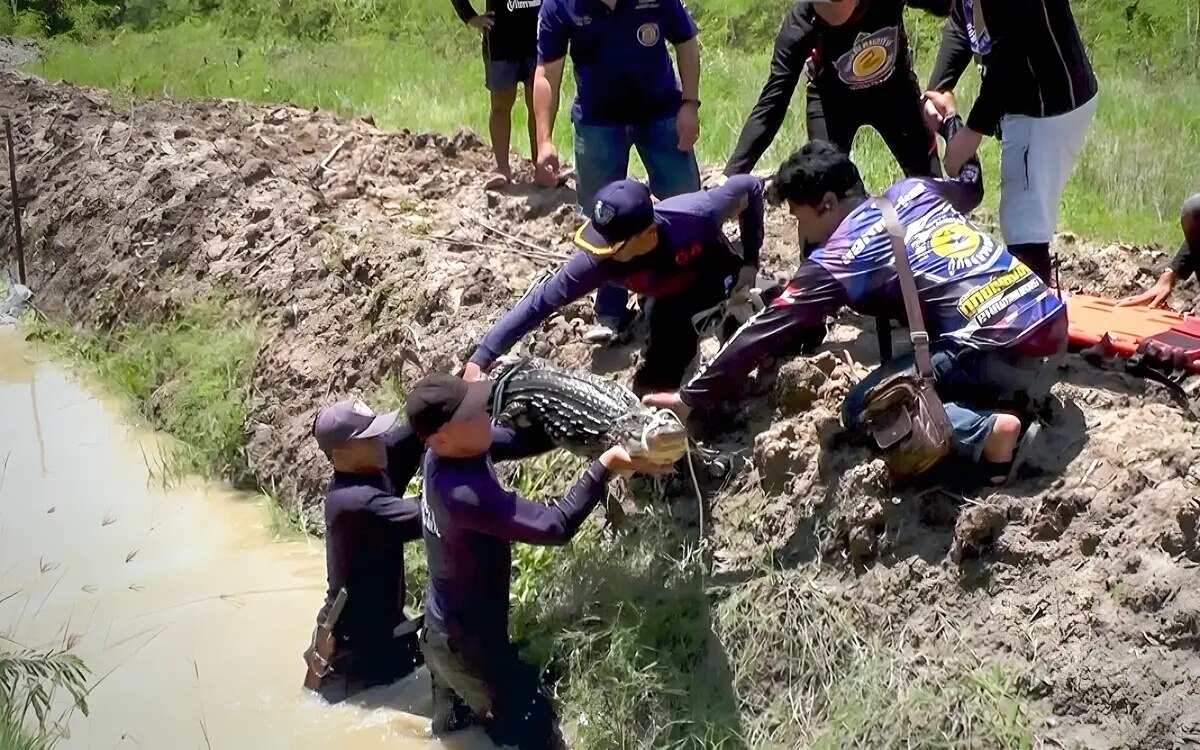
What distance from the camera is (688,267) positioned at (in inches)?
204

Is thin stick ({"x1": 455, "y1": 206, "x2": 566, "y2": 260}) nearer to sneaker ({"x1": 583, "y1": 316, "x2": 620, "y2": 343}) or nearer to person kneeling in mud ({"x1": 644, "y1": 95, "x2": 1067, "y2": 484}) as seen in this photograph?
sneaker ({"x1": 583, "y1": 316, "x2": 620, "y2": 343})

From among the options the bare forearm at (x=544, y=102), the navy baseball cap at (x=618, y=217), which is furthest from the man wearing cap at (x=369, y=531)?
the bare forearm at (x=544, y=102)

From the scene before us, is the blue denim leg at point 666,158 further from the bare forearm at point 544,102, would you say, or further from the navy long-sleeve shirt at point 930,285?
the navy long-sleeve shirt at point 930,285

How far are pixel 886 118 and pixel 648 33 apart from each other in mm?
1227

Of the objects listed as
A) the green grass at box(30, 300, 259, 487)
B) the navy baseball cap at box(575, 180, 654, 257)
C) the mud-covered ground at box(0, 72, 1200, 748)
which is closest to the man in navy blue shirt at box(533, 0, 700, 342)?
the mud-covered ground at box(0, 72, 1200, 748)

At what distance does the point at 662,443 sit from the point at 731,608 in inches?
27.1

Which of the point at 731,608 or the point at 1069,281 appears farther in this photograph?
the point at 1069,281

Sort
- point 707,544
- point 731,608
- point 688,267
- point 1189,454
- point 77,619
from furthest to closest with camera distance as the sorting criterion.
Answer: point 77,619 → point 688,267 → point 707,544 → point 731,608 → point 1189,454

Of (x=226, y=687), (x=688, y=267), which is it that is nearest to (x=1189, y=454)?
(x=688, y=267)

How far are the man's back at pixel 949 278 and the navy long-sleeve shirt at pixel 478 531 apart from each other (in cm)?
106

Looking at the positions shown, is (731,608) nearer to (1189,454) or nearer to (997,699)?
(997,699)

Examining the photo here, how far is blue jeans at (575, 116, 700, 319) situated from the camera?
624 centimetres

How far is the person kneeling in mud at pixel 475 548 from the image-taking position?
416cm

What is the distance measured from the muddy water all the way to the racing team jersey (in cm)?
205
